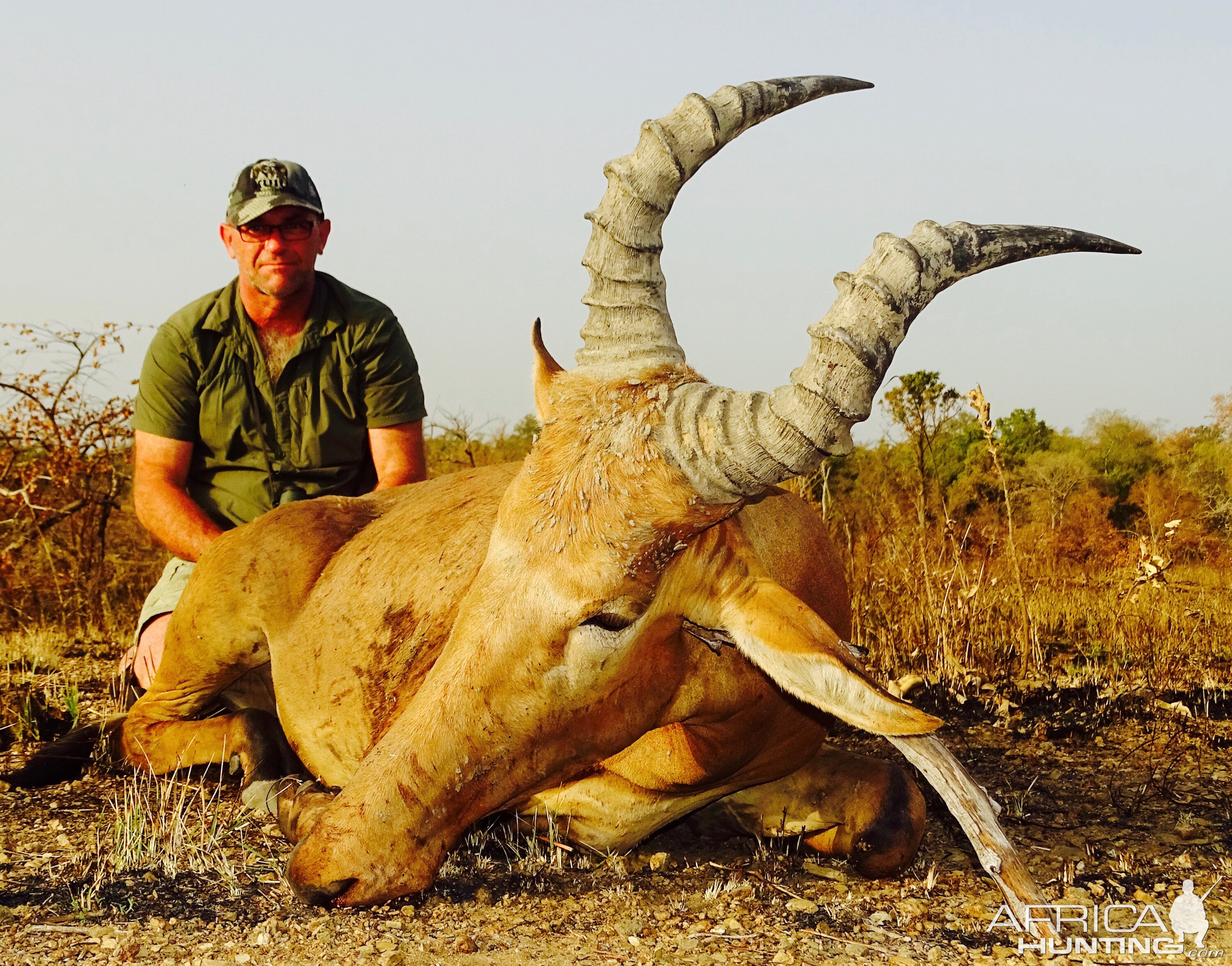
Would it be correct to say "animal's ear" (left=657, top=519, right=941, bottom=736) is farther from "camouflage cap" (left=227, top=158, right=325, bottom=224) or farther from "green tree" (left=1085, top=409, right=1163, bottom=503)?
"green tree" (left=1085, top=409, right=1163, bottom=503)

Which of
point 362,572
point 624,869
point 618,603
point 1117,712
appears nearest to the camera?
point 618,603

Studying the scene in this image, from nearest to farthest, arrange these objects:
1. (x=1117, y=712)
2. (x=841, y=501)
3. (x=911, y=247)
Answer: (x=911, y=247) < (x=1117, y=712) < (x=841, y=501)

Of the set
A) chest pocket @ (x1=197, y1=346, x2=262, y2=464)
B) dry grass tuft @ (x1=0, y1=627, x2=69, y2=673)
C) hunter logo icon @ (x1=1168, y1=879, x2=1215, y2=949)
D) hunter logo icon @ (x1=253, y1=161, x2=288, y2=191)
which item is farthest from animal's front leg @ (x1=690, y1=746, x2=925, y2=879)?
dry grass tuft @ (x1=0, y1=627, x2=69, y2=673)

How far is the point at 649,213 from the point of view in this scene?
3.50 metres

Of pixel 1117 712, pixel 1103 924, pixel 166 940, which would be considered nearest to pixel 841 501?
pixel 1117 712

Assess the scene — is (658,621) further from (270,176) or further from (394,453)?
(270,176)

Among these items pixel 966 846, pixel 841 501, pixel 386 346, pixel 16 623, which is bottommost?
pixel 966 846

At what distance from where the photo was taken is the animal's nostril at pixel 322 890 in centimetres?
337

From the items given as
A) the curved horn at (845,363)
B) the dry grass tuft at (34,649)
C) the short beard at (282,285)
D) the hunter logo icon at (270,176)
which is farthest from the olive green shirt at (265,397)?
the curved horn at (845,363)

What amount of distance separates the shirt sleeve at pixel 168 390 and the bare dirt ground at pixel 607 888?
2.10m

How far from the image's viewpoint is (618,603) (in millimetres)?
3232

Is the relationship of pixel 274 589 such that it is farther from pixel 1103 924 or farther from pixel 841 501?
pixel 841 501

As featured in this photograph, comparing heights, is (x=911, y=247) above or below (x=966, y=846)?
above

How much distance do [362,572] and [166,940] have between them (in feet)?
6.20
